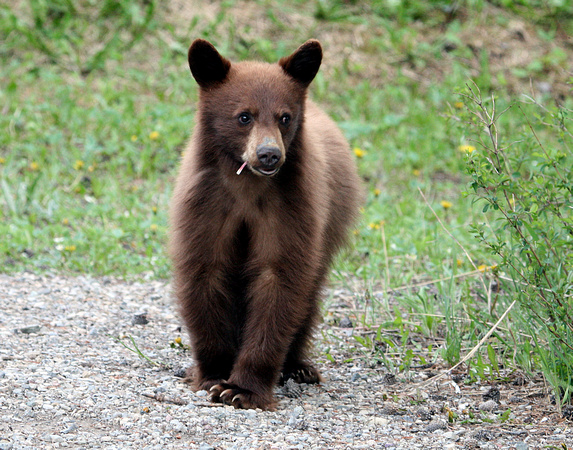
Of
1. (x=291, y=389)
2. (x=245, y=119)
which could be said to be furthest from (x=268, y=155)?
(x=291, y=389)

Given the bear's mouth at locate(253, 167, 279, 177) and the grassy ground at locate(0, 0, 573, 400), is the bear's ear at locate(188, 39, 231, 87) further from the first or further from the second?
the grassy ground at locate(0, 0, 573, 400)

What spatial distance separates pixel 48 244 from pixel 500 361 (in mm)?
3901

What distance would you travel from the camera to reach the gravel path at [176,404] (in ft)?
11.9

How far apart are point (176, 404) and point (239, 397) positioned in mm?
325

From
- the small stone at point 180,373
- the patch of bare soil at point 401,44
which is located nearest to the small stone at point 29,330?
the small stone at point 180,373

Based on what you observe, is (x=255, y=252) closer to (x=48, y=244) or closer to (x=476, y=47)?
(x=48, y=244)

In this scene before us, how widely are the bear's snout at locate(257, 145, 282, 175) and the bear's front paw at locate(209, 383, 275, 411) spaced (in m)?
1.18

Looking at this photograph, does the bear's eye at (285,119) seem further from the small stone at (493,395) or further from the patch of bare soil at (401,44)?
the patch of bare soil at (401,44)

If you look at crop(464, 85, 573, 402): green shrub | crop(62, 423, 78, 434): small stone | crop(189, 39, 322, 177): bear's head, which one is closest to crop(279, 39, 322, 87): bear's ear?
crop(189, 39, 322, 177): bear's head

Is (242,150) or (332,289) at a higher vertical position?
(242,150)

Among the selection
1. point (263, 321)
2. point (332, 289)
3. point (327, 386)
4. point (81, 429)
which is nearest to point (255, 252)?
point (263, 321)

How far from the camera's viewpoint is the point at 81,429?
11.8ft

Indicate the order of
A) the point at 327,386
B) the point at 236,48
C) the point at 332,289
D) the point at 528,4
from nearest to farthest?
the point at 327,386 < the point at 332,289 < the point at 236,48 < the point at 528,4

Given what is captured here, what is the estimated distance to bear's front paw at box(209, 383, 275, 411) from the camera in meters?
4.19
